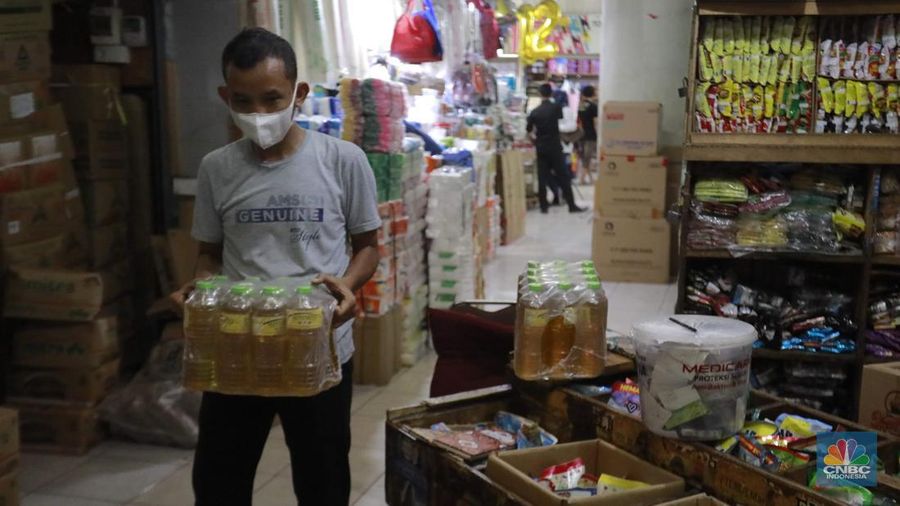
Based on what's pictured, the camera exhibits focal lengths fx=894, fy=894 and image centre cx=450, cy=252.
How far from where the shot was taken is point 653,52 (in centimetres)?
720

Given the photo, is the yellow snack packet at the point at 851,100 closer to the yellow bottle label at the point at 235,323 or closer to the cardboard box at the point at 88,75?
the yellow bottle label at the point at 235,323

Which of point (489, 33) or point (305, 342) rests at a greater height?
point (489, 33)

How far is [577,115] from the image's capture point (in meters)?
13.9

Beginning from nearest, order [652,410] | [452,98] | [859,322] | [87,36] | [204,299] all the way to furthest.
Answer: [204,299] < [652,410] < [859,322] < [87,36] < [452,98]

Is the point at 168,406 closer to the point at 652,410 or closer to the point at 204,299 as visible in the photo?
the point at 204,299

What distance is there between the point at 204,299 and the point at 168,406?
2.00 metres

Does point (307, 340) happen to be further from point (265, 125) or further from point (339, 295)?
point (265, 125)

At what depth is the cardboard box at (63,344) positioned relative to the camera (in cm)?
367

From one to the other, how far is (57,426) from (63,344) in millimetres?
342

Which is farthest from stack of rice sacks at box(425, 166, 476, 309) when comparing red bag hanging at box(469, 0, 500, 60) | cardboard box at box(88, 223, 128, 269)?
red bag hanging at box(469, 0, 500, 60)

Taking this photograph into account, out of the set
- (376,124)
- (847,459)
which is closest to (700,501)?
(847,459)

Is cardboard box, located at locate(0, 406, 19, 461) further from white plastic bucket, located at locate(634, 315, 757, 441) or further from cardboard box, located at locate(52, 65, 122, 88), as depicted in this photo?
white plastic bucket, located at locate(634, 315, 757, 441)

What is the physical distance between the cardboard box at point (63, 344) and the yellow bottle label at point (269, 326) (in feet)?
6.87

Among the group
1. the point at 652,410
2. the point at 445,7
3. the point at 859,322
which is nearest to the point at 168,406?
the point at 652,410
